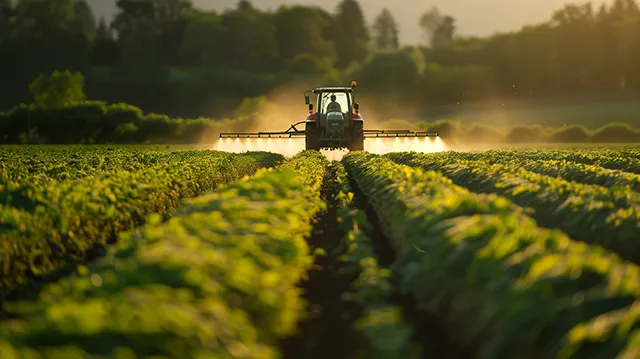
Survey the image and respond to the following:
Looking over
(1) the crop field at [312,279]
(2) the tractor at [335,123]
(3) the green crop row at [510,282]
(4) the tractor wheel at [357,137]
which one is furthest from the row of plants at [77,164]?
(3) the green crop row at [510,282]

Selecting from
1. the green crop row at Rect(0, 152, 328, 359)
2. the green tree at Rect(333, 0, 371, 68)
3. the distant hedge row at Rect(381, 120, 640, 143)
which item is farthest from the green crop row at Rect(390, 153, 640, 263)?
the green tree at Rect(333, 0, 371, 68)

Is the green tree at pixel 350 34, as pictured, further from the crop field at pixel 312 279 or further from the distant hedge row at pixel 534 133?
the crop field at pixel 312 279

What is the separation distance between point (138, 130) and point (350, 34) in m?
92.5

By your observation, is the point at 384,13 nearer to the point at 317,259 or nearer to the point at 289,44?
the point at 289,44

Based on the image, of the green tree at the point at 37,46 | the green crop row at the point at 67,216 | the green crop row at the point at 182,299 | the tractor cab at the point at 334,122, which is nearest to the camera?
the green crop row at the point at 182,299

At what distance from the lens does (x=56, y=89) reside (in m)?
86.3

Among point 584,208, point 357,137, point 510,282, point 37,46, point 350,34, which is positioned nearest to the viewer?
point 510,282

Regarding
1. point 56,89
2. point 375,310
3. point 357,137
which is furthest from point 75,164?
point 56,89

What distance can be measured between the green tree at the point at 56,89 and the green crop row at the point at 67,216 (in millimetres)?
78716

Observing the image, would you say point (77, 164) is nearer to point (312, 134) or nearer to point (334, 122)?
point (312, 134)

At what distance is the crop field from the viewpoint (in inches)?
172

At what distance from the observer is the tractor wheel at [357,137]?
31734mm

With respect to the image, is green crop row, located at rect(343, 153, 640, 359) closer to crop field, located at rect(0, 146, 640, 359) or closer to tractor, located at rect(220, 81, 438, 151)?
crop field, located at rect(0, 146, 640, 359)

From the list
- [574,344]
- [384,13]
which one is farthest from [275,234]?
[384,13]
